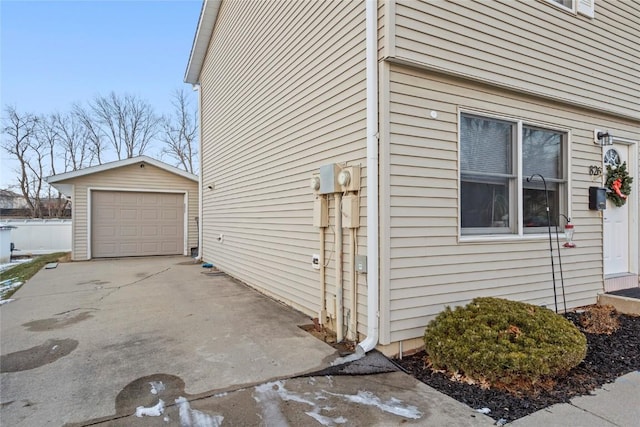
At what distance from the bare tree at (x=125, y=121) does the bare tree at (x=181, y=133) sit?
120 cm

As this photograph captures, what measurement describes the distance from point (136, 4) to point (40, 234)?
1161 cm

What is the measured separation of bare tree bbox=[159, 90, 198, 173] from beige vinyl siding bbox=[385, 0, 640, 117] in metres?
23.1

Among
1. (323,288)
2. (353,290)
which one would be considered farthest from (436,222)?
(323,288)

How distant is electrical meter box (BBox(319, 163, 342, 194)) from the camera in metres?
3.79

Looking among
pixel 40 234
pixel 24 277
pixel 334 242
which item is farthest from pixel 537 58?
pixel 40 234

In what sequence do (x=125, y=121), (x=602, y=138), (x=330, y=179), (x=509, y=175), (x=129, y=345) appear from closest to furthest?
(x=129, y=345)
(x=330, y=179)
(x=509, y=175)
(x=602, y=138)
(x=125, y=121)

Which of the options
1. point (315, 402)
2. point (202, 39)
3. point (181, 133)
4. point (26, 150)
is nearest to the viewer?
point (315, 402)

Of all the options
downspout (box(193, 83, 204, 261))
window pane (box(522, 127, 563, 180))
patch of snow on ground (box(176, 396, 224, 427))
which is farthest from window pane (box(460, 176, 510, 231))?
downspout (box(193, 83, 204, 261))

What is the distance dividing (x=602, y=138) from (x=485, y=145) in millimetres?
2259

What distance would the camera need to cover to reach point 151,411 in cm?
241

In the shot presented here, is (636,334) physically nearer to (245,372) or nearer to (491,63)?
(491,63)

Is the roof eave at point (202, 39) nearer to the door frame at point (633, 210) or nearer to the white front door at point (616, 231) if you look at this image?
the white front door at point (616, 231)

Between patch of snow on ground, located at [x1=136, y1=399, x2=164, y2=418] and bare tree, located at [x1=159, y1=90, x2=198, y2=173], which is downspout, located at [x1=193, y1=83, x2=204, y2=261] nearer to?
patch of snow on ground, located at [x1=136, y1=399, x2=164, y2=418]

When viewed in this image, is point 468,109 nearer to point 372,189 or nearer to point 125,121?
point 372,189
